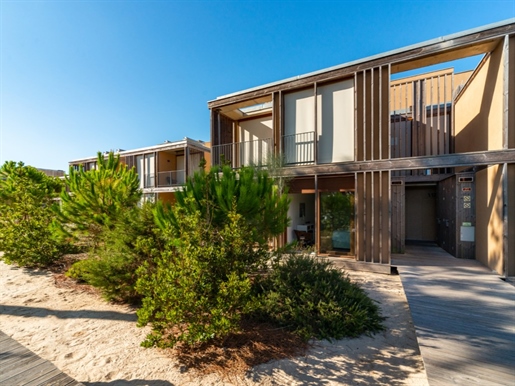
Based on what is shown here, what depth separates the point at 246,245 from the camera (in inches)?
155

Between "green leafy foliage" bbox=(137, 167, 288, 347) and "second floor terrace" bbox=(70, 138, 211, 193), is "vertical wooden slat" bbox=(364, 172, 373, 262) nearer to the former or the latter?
"green leafy foliage" bbox=(137, 167, 288, 347)

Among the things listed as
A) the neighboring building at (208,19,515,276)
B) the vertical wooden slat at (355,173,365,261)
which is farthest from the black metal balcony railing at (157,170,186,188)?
the vertical wooden slat at (355,173,365,261)

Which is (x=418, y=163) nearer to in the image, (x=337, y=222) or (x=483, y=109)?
(x=483, y=109)

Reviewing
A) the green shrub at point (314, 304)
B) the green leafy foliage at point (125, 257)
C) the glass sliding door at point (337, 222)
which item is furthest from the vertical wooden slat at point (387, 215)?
the green leafy foliage at point (125, 257)

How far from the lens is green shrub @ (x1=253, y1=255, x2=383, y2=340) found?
3.95 metres

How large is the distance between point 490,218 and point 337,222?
428 cm

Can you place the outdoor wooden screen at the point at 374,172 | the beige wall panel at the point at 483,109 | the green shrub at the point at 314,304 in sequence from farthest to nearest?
the outdoor wooden screen at the point at 374,172 < the beige wall panel at the point at 483,109 < the green shrub at the point at 314,304

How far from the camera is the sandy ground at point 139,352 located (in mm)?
3025

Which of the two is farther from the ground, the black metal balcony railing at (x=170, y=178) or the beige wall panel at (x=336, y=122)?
the beige wall panel at (x=336, y=122)

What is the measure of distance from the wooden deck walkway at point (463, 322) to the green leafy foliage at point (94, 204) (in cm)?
702

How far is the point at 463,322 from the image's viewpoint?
12.2 ft

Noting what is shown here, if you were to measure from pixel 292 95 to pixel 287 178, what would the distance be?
11.8 feet

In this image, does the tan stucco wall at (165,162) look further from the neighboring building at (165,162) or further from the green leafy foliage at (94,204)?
the green leafy foliage at (94,204)

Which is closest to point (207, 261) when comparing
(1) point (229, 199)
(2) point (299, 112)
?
(1) point (229, 199)
